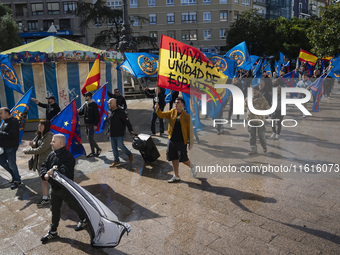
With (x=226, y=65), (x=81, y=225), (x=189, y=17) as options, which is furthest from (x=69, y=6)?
(x=81, y=225)

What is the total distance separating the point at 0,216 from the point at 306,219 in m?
4.95

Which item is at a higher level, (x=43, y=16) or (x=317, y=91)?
(x=43, y=16)

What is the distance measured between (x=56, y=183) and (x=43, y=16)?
52069mm

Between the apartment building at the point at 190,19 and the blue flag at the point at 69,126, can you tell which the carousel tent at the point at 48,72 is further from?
the apartment building at the point at 190,19

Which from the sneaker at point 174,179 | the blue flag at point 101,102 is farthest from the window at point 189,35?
the sneaker at point 174,179

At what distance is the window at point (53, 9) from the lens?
1944 inches

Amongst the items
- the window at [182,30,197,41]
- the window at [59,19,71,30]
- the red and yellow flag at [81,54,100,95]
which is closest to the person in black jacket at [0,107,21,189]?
the red and yellow flag at [81,54,100,95]

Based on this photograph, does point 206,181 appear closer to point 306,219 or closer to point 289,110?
point 306,219

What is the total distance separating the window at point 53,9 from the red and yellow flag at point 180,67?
164ft

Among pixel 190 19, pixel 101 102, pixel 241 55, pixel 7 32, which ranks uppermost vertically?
pixel 190 19

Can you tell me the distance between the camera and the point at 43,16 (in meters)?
49.5

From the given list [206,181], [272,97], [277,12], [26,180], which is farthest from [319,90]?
[277,12]

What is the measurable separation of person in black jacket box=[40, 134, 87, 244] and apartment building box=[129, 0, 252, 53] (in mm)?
43332

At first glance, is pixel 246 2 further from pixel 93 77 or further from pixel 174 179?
pixel 174 179
